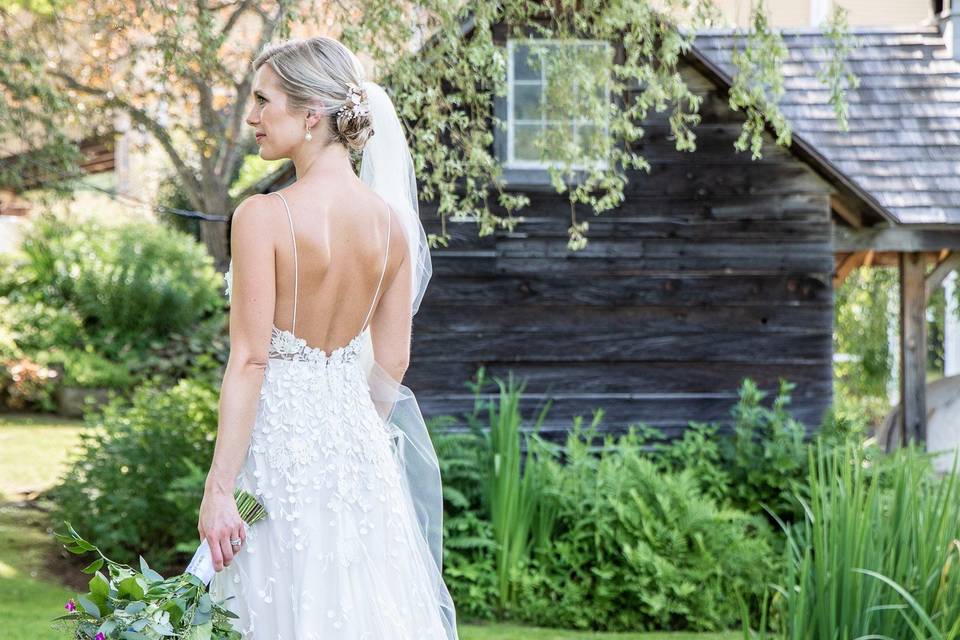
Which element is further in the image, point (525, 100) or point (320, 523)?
point (525, 100)

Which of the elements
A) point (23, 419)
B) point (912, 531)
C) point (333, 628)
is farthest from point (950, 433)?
point (23, 419)

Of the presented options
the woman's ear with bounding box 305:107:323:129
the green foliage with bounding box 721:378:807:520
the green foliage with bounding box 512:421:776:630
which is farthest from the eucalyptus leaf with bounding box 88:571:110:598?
the green foliage with bounding box 721:378:807:520

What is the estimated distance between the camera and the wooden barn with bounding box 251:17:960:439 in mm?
8422

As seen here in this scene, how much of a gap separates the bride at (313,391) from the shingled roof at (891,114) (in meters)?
5.88

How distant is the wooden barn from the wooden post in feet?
0.97

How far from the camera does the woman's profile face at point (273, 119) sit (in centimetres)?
269

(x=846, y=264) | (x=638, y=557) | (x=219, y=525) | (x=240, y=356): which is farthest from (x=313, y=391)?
(x=846, y=264)

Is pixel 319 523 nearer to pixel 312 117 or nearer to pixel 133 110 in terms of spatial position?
pixel 312 117

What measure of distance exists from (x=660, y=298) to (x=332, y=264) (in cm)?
611

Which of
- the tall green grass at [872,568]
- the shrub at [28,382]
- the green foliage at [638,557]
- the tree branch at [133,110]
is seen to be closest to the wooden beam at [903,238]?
the green foliage at [638,557]

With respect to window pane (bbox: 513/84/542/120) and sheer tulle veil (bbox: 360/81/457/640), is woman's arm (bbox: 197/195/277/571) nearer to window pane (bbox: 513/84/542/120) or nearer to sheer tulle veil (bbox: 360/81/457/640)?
sheer tulle veil (bbox: 360/81/457/640)

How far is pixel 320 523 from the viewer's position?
9.23 feet

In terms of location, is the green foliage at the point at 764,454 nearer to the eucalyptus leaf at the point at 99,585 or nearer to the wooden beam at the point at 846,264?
the wooden beam at the point at 846,264

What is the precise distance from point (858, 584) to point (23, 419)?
12.1 meters
